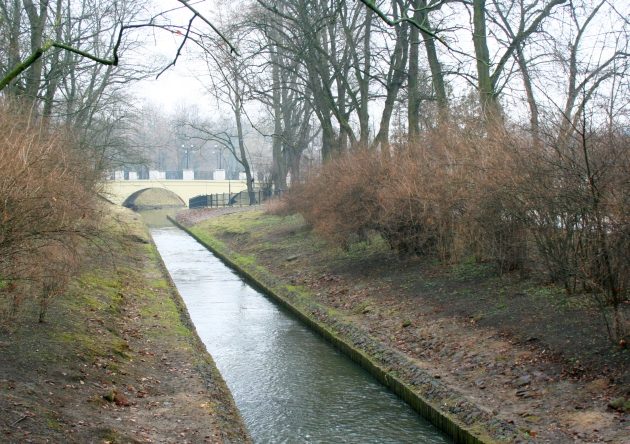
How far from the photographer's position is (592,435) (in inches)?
290

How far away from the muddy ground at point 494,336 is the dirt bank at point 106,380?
3.06 metres

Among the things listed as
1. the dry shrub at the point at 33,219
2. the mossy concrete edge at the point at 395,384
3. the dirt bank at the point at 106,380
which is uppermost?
the dry shrub at the point at 33,219

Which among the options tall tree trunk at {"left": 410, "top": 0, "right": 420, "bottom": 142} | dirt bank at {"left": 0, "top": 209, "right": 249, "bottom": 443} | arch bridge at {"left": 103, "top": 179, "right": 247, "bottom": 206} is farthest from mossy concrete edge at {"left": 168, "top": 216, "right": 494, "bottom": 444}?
arch bridge at {"left": 103, "top": 179, "right": 247, "bottom": 206}

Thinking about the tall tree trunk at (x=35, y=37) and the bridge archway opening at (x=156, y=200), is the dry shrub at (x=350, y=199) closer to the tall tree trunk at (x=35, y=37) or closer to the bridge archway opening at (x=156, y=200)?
the tall tree trunk at (x=35, y=37)

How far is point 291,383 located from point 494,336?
3216 mm

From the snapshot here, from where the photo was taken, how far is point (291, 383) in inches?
463

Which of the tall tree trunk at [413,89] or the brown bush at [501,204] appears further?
the tall tree trunk at [413,89]

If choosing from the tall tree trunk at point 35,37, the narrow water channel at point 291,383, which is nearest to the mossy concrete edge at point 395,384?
the narrow water channel at point 291,383

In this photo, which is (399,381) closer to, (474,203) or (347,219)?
(474,203)

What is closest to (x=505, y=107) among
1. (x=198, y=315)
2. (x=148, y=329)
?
(x=198, y=315)

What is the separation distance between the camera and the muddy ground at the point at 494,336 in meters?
8.11

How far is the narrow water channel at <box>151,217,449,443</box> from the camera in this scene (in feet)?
31.2

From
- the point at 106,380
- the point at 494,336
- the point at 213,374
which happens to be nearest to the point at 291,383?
the point at 213,374

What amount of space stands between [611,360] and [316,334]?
721 cm
